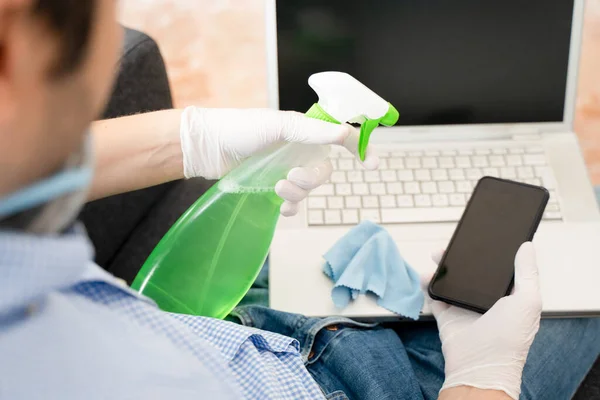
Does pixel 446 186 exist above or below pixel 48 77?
below

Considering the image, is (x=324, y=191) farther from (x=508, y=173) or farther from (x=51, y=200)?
(x=51, y=200)

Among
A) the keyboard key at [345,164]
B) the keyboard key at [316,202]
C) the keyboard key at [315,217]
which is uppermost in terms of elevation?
the keyboard key at [345,164]

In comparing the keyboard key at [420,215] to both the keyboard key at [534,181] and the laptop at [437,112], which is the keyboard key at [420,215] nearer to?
the laptop at [437,112]

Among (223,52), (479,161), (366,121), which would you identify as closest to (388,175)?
(479,161)

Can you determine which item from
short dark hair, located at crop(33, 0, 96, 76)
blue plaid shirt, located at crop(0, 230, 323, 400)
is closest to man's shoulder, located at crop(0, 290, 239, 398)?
blue plaid shirt, located at crop(0, 230, 323, 400)

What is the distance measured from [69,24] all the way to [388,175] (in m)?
0.68

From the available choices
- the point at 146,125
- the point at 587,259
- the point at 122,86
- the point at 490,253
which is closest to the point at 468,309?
the point at 490,253

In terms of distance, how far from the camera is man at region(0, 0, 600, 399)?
0.32 m

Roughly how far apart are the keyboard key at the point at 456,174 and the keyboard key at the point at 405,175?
54mm

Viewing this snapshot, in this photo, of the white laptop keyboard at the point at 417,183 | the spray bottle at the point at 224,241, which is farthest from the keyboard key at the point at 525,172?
the spray bottle at the point at 224,241

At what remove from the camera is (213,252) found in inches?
31.7

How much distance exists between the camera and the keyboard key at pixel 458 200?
3.00 feet

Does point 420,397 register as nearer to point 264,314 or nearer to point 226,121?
point 264,314

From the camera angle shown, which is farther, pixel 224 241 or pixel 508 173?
pixel 508 173
